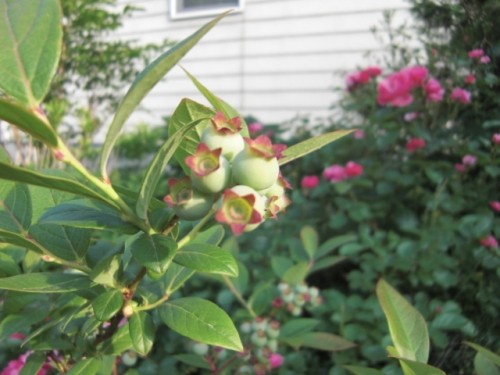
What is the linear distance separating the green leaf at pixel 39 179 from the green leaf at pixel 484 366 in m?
0.67

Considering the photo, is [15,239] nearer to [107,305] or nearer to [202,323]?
[107,305]

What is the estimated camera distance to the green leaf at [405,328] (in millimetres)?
731

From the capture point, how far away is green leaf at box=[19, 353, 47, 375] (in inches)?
28.7

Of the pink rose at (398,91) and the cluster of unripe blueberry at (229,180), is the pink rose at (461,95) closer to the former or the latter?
the pink rose at (398,91)

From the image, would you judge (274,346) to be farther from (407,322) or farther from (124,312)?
(124,312)

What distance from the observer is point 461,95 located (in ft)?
7.48

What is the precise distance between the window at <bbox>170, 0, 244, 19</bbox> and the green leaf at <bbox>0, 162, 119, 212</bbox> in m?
4.92

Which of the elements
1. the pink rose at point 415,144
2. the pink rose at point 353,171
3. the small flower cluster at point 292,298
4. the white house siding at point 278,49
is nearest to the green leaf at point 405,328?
the small flower cluster at point 292,298

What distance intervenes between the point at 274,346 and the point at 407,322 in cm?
48

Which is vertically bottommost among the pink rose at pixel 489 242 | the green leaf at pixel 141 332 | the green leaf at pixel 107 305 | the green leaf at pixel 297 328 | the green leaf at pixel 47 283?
the pink rose at pixel 489 242

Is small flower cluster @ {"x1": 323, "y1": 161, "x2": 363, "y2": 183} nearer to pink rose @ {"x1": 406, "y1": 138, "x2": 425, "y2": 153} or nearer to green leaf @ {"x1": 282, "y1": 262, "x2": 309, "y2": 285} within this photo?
pink rose @ {"x1": 406, "y1": 138, "x2": 425, "y2": 153}

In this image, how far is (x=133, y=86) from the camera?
0.49 m

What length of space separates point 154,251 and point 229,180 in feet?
0.37

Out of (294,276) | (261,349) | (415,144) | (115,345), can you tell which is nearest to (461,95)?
(415,144)
